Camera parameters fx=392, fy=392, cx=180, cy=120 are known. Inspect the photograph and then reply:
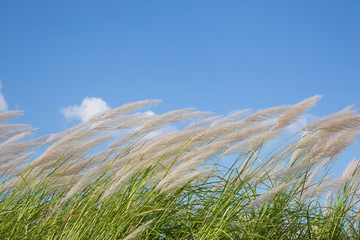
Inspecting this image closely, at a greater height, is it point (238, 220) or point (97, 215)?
point (238, 220)

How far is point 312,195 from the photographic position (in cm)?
265

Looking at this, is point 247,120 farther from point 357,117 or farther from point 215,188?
point 357,117

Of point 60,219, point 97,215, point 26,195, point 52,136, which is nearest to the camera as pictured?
point 97,215

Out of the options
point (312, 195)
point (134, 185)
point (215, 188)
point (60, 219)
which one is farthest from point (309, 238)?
point (60, 219)

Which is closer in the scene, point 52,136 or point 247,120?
point 247,120

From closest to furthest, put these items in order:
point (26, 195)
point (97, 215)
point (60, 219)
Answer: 1. point (97, 215)
2. point (60, 219)
3. point (26, 195)

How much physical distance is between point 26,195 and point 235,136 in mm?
1465

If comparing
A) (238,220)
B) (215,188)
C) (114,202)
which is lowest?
(114,202)

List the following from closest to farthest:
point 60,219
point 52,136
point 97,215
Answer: point 97,215 → point 60,219 → point 52,136

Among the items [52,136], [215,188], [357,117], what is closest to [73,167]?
[52,136]

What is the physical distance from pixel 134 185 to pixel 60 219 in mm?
483

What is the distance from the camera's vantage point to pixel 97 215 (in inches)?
84.8

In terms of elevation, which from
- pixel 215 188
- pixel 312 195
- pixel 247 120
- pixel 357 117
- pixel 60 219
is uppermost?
pixel 357 117

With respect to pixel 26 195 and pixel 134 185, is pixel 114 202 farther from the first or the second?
pixel 26 195
